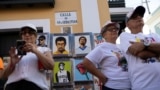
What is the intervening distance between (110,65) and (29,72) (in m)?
0.85

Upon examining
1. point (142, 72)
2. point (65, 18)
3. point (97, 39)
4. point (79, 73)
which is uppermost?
point (65, 18)

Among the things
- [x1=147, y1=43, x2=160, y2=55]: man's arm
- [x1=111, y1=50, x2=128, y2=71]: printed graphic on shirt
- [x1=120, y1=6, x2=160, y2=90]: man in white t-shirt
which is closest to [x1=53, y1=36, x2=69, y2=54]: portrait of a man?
[x1=111, y1=50, x2=128, y2=71]: printed graphic on shirt

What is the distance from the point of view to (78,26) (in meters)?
6.07

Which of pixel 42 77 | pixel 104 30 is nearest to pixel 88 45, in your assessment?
pixel 104 30

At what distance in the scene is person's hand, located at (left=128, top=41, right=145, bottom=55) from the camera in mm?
2838

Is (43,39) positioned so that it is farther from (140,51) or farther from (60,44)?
(140,51)

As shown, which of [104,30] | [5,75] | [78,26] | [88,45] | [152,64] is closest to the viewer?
[152,64]

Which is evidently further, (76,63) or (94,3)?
(94,3)

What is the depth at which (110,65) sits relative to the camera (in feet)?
10.1


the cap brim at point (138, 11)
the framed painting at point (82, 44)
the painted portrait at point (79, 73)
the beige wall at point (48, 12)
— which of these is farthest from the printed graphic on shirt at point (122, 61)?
the beige wall at point (48, 12)

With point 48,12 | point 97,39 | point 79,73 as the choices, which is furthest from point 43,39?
point 48,12

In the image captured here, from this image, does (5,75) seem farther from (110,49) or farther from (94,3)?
(94,3)

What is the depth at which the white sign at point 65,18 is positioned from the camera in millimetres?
6004

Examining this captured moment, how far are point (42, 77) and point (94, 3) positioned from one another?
11.5 ft
